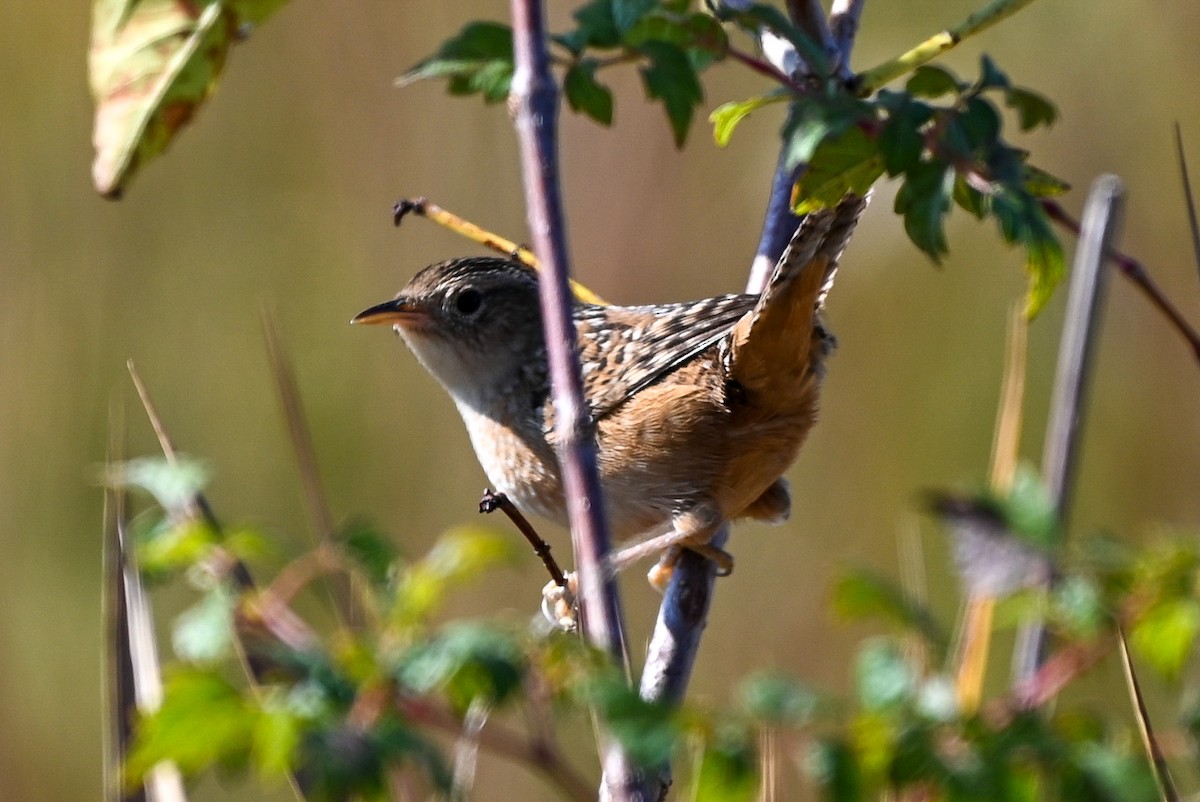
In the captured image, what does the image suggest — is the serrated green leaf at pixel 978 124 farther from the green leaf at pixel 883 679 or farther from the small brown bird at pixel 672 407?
the small brown bird at pixel 672 407

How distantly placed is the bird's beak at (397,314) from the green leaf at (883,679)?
6.77 feet

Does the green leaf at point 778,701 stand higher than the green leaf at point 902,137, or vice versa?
the green leaf at point 902,137

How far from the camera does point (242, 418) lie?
506cm

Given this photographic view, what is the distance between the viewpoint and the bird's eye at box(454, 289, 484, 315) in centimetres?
346

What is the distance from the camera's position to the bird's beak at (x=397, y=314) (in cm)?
327

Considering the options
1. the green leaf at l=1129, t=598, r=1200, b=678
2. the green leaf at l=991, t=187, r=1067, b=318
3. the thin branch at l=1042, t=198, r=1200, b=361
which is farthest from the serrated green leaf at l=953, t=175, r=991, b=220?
the green leaf at l=1129, t=598, r=1200, b=678

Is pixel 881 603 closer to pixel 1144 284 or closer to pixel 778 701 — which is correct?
pixel 778 701

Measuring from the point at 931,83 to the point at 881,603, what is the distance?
63 centimetres

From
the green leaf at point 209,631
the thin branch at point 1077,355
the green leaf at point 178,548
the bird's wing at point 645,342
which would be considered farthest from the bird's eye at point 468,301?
the green leaf at point 209,631

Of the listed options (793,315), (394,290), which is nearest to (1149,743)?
(793,315)

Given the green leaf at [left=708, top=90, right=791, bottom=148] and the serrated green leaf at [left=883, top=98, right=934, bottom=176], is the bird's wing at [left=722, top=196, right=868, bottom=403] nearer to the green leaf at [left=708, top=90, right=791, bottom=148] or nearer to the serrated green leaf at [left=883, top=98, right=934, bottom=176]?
the green leaf at [left=708, top=90, right=791, bottom=148]

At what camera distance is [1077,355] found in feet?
7.48

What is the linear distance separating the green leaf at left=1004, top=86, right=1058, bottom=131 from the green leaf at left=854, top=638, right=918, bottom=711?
0.75 m

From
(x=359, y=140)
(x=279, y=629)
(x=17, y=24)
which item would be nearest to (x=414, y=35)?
(x=359, y=140)
